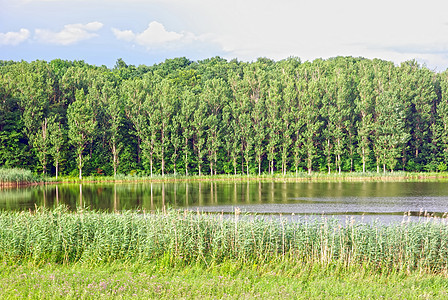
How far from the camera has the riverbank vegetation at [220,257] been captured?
11969mm

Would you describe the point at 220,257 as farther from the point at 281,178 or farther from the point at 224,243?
the point at 281,178

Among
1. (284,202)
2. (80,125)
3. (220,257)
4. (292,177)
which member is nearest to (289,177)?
(292,177)

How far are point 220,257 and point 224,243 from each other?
1.61ft

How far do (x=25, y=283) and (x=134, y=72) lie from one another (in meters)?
92.0

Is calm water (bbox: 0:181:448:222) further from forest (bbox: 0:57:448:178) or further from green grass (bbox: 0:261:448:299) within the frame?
forest (bbox: 0:57:448:178)

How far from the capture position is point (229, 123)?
76.1m

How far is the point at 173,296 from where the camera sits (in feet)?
36.7

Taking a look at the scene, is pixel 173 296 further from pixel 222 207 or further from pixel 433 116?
pixel 433 116

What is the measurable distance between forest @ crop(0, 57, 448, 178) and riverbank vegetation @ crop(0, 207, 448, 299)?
50.2 m

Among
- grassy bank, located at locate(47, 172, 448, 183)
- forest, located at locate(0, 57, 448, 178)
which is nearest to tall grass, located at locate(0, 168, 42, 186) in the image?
grassy bank, located at locate(47, 172, 448, 183)

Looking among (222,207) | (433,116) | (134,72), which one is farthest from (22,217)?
(134,72)

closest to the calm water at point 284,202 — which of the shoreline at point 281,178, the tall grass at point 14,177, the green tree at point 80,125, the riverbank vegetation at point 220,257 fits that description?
the riverbank vegetation at point 220,257

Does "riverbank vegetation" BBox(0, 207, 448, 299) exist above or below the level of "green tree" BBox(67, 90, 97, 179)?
below

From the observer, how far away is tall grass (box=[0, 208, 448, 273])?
1492 centimetres
